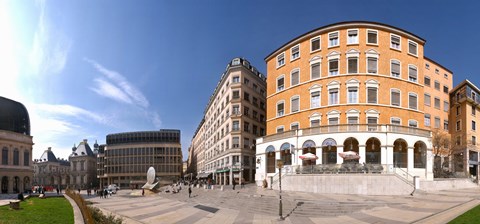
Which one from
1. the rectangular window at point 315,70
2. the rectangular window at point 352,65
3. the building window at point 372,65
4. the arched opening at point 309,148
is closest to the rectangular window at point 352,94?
the rectangular window at point 352,65

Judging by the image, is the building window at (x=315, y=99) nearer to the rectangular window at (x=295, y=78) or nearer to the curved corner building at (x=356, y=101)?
the curved corner building at (x=356, y=101)

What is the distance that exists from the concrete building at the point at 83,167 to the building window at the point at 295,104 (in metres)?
131

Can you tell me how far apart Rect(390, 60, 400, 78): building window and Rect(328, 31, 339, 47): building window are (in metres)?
8.19

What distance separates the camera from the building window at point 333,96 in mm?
40062

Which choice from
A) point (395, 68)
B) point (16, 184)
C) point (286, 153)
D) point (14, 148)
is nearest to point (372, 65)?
point (395, 68)

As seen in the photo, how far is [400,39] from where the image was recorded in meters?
41.3

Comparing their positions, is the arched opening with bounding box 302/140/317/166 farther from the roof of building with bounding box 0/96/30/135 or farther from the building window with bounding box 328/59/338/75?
the roof of building with bounding box 0/96/30/135

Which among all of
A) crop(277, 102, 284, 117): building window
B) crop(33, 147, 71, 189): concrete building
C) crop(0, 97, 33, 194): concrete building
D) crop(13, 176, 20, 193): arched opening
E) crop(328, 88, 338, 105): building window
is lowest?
crop(33, 147, 71, 189): concrete building

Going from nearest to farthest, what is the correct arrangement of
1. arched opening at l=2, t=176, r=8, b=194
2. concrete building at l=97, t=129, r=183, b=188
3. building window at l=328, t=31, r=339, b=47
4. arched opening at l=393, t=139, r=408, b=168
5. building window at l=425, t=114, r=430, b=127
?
arched opening at l=393, t=139, r=408, b=168, building window at l=328, t=31, r=339, b=47, building window at l=425, t=114, r=430, b=127, arched opening at l=2, t=176, r=8, b=194, concrete building at l=97, t=129, r=183, b=188

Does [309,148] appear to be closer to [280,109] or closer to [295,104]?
[295,104]

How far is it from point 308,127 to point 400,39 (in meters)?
18.5

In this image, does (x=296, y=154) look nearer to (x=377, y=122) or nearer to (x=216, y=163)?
(x=377, y=122)

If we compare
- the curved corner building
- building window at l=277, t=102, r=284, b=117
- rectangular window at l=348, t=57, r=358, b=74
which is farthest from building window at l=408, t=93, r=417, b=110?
building window at l=277, t=102, r=284, b=117

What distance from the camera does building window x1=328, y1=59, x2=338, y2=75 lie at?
40594 millimetres
